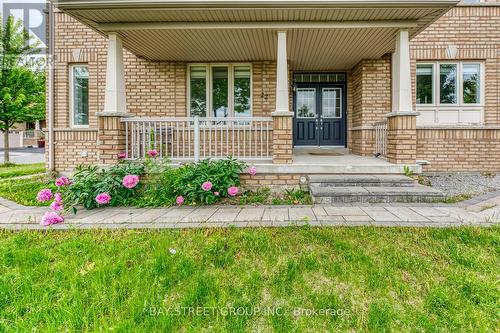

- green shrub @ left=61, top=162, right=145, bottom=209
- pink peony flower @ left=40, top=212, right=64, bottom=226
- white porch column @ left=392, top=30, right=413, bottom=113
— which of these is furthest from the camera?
white porch column @ left=392, top=30, right=413, bottom=113

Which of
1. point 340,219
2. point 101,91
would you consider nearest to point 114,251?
point 340,219

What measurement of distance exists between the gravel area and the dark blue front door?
113 inches

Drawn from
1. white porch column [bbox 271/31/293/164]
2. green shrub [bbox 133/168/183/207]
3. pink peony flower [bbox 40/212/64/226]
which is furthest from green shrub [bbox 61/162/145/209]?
white porch column [bbox 271/31/293/164]

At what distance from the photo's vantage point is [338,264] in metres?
2.48

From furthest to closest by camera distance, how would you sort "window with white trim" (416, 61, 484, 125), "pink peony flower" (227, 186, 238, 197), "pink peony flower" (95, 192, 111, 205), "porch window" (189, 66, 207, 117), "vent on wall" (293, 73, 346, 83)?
"vent on wall" (293, 73, 346, 83), "porch window" (189, 66, 207, 117), "window with white trim" (416, 61, 484, 125), "pink peony flower" (227, 186, 238, 197), "pink peony flower" (95, 192, 111, 205)

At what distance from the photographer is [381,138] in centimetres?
644

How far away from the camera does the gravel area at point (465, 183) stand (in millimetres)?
5199

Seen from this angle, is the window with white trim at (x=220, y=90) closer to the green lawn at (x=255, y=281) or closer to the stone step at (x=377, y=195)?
the stone step at (x=377, y=195)

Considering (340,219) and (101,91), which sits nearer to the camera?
(340,219)

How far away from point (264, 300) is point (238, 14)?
439cm

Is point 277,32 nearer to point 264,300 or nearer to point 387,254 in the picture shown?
point 387,254

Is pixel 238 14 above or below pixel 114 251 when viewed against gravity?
above

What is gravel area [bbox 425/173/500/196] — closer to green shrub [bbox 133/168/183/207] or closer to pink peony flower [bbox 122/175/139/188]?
green shrub [bbox 133/168/183/207]

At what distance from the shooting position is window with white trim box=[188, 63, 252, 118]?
7551mm
